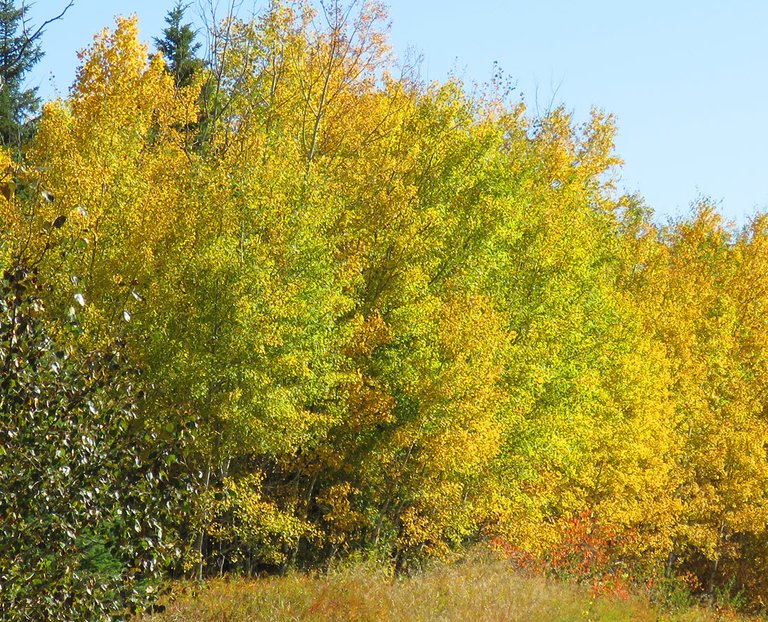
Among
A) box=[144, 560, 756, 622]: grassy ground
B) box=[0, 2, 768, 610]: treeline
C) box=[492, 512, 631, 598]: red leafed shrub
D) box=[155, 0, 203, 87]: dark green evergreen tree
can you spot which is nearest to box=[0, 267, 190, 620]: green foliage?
box=[0, 2, 768, 610]: treeline

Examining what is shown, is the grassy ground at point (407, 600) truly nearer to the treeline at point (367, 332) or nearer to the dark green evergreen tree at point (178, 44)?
the treeline at point (367, 332)

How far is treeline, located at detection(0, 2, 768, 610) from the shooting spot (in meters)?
18.9

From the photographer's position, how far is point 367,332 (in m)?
22.9

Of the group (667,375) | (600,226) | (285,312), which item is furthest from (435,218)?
(600,226)

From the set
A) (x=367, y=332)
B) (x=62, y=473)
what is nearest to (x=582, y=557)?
(x=367, y=332)

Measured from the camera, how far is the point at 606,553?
104 feet

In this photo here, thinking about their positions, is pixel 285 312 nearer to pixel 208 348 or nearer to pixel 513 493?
pixel 208 348

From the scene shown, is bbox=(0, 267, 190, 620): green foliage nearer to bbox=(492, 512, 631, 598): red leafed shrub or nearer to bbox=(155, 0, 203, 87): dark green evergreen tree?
bbox=(492, 512, 631, 598): red leafed shrub

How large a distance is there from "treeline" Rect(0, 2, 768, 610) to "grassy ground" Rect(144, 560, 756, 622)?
100cm

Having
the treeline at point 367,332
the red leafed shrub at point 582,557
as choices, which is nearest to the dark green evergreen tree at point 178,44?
the treeline at point 367,332

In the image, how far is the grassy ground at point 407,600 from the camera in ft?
58.6

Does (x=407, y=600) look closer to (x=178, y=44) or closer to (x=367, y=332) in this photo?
(x=367, y=332)

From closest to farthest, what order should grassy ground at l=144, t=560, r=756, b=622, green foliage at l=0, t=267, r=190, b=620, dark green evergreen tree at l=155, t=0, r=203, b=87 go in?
green foliage at l=0, t=267, r=190, b=620 < grassy ground at l=144, t=560, r=756, b=622 < dark green evergreen tree at l=155, t=0, r=203, b=87

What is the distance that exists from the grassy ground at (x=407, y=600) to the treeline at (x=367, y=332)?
3.28 ft
